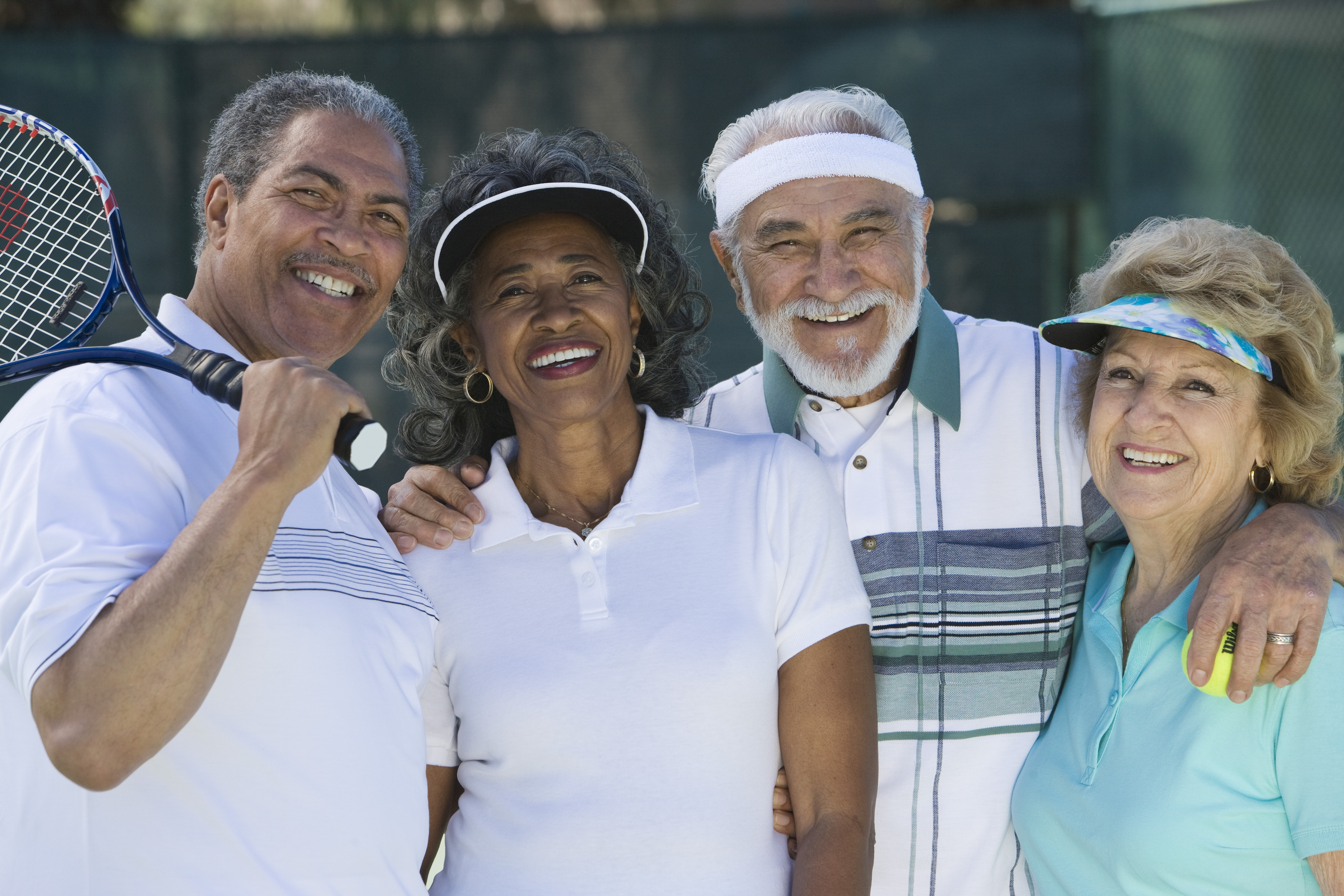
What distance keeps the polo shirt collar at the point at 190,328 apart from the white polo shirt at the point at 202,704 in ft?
0.51

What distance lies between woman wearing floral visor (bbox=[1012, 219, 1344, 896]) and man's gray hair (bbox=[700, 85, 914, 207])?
601mm

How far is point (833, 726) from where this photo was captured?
2.17 meters

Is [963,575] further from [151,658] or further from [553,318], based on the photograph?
[151,658]

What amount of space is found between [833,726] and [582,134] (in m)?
1.31

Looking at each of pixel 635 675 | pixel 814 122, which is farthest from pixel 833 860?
pixel 814 122

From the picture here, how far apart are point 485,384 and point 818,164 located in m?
0.82

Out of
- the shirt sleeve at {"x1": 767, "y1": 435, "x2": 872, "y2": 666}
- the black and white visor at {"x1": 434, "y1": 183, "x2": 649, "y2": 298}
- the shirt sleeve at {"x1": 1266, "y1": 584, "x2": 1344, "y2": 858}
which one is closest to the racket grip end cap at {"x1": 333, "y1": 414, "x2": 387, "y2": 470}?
the black and white visor at {"x1": 434, "y1": 183, "x2": 649, "y2": 298}

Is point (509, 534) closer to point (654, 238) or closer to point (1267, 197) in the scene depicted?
point (654, 238)

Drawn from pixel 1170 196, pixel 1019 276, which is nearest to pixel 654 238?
pixel 1019 276

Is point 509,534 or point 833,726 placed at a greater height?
point 509,534

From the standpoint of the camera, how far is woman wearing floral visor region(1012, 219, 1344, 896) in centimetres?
198

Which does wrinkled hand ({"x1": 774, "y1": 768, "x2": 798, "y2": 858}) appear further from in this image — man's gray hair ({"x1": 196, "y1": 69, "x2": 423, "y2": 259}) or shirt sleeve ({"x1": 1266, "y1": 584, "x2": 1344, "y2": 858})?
man's gray hair ({"x1": 196, "y1": 69, "x2": 423, "y2": 259})

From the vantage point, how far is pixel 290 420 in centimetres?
171

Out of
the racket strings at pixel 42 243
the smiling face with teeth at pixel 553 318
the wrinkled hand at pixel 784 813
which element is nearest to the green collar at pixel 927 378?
the smiling face with teeth at pixel 553 318
